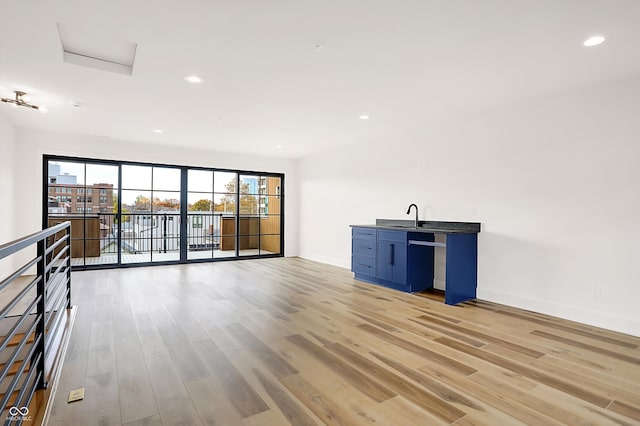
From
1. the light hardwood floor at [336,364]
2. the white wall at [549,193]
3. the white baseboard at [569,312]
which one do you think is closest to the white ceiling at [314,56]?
the white wall at [549,193]

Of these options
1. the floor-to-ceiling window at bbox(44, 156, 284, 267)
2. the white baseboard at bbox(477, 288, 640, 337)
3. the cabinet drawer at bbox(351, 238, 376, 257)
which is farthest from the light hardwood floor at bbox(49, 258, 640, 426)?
the floor-to-ceiling window at bbox(44, 156, 284, 267)

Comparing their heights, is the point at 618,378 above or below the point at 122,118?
below

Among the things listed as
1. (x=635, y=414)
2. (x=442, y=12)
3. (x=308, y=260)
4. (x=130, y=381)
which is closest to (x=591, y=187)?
(x=635, y=414)

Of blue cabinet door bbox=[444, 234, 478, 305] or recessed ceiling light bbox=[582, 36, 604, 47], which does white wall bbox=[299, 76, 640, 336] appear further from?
recessed ceiling light bbox=[582, 36, 604, 47]

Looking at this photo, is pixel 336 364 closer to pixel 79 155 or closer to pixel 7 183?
pixel 7 183

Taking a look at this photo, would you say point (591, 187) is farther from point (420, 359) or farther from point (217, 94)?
point (217, 94)

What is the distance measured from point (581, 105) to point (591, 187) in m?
0.89

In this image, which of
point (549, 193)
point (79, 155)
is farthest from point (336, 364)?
point (79, 155)

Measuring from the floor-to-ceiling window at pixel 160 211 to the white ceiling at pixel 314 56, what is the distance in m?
1.64

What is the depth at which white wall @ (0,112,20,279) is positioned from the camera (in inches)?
192

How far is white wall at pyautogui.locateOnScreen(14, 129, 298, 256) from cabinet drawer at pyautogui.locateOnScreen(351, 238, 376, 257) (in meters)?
3.45

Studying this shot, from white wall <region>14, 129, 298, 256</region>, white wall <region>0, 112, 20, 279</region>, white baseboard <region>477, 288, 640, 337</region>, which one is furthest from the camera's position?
white wall <region>14, 129, 298, 256</region>

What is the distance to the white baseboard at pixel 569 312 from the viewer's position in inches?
128

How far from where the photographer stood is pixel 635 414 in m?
1.92
